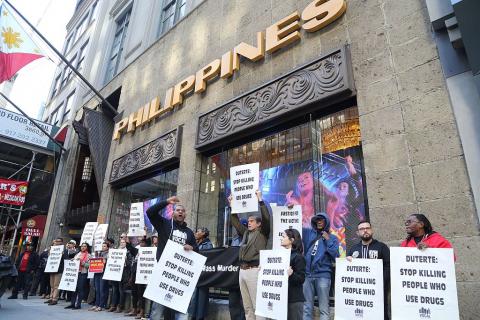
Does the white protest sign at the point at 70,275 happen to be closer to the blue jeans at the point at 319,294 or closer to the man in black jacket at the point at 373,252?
the blue jeans at the point at 319,294

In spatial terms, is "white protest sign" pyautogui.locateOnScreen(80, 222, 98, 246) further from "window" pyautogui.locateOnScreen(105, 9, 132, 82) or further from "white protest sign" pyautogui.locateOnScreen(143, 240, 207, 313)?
"window" pyautogui.locateOnScreen(105, 9, 132, 82)

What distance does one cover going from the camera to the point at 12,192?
1941cm

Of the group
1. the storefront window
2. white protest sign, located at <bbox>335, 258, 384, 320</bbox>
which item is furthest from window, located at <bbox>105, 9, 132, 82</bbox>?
white protest sign, located at <bbox>335, 258, 384, 320</bbox>

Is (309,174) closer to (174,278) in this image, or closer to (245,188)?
(245,188)

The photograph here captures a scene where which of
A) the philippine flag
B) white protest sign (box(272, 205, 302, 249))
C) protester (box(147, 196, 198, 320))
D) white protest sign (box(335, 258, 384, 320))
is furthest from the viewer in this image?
the philippine flag

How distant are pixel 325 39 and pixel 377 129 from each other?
2734mm

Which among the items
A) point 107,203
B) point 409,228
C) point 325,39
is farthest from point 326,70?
point 107,203

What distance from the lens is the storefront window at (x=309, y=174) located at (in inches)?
271

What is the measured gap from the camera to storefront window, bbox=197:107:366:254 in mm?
6875

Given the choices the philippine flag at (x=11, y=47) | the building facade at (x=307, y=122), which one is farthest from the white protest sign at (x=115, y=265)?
the philippine flag at (x=11, y=47)

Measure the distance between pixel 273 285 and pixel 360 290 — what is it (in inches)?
43.4

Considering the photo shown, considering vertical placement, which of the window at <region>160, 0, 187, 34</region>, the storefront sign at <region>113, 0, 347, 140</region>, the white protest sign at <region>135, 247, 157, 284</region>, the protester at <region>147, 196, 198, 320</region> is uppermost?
the window at <region>160, 0, 187, 34</region>

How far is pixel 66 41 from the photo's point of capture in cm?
3167

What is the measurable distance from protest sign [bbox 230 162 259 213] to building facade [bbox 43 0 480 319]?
1.86 meters
